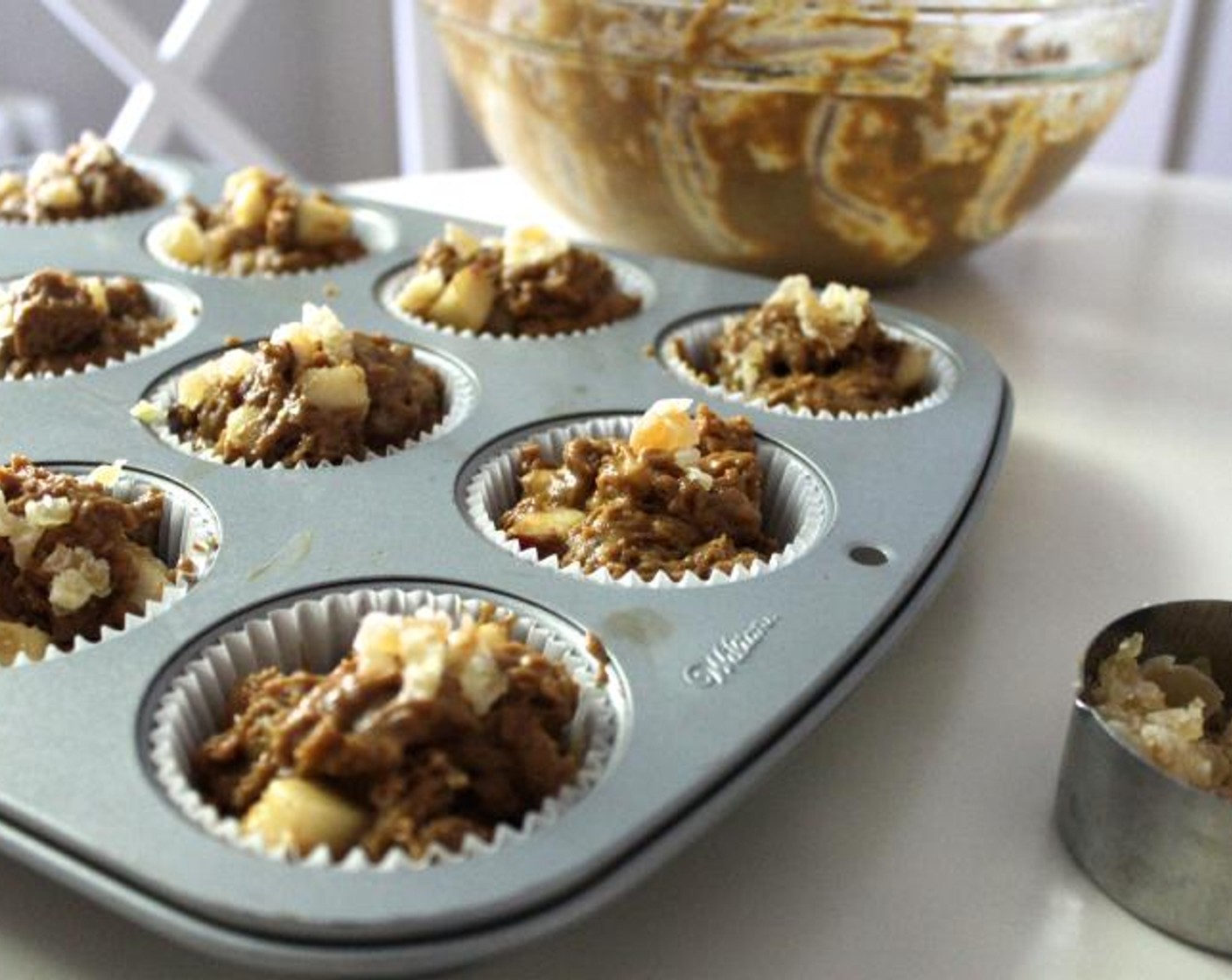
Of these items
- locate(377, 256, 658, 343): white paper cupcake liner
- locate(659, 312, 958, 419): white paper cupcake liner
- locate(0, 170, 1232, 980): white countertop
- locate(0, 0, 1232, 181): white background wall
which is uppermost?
locate(377, 256, 658, 343): white paper cupcake liner

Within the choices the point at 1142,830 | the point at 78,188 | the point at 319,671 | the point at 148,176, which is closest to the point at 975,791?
the point at 1142,830

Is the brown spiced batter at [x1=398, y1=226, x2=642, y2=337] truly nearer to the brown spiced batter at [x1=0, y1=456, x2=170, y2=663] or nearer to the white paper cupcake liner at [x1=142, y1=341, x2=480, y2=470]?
the white paper cupcake liner at [x1=142, y1=341, x2=480, y2=470]

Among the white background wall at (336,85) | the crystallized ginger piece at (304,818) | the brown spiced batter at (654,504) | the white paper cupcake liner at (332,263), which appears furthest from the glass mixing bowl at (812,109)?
the white background wall at (336,85)

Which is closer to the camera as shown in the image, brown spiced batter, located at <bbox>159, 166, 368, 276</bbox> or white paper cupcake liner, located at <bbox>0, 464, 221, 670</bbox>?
white paper cupcake liner, located at <bbox>0, 464, 221, 670</bbox>

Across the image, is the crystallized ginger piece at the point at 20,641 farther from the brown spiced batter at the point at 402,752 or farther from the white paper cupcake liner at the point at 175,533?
the brown spiced batter at the point at 402,752

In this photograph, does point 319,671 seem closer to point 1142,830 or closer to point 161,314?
point 1142,830

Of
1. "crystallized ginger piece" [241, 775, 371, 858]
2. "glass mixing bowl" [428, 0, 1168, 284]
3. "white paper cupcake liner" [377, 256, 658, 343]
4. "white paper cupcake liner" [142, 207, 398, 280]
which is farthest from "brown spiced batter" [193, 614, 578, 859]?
"glass mixing bowl" [428, 0, 1168, 284]

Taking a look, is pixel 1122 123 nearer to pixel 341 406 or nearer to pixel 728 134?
pixel 728 134
